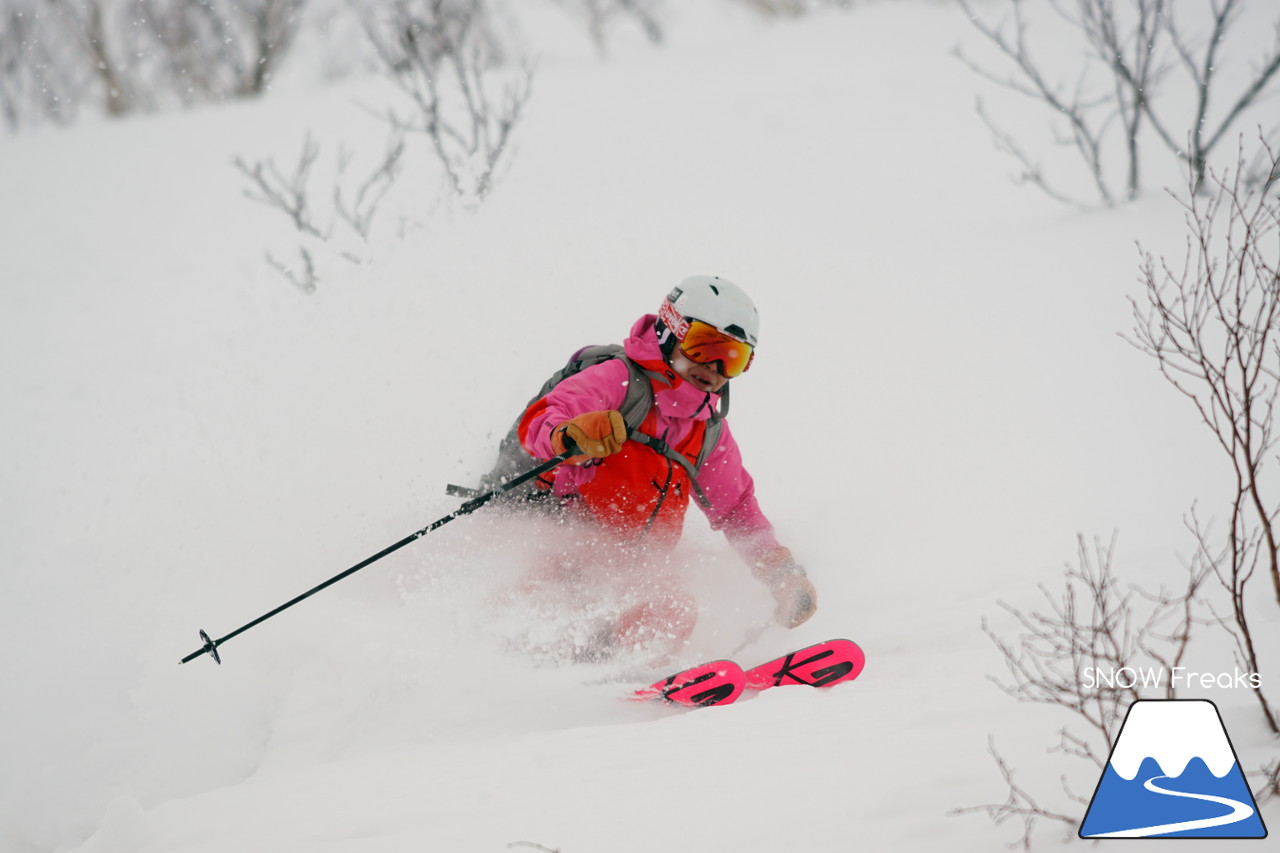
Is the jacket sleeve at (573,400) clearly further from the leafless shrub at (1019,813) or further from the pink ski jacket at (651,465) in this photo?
the leafless shrub at (1019,813)

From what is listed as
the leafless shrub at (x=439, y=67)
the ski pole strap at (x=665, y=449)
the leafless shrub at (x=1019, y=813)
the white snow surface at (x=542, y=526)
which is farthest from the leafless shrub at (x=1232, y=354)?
the leafless shrub at (x=439, y=67)

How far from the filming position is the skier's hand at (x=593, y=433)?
120 inches

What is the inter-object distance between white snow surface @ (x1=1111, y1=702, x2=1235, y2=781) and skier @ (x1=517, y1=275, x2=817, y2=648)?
1.81 meters

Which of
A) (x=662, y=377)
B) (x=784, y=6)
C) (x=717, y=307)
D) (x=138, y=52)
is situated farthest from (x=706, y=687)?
(x=138, y=52)

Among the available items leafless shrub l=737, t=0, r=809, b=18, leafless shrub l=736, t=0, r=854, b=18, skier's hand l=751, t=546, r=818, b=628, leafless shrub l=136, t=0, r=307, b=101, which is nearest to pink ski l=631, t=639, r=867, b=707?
skier's hand l=751, t=546, r=818, b=628

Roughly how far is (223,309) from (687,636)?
7.91 meters

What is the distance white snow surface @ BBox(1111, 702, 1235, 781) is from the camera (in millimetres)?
1735

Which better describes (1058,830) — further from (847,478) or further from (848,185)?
(848,185)

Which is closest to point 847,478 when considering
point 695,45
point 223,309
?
point 223,309

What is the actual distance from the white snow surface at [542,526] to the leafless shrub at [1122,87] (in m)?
0.40

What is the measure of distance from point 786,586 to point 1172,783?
6.64ft

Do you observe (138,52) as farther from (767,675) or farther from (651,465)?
(767,675)

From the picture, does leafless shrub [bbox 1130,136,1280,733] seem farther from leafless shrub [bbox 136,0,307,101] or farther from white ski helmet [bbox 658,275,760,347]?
leafless shrub [bbox 136,0,307,101]

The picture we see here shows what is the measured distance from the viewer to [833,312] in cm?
599
